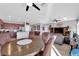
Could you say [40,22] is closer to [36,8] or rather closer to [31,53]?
[36,8]

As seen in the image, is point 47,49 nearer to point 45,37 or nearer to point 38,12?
point 45,37

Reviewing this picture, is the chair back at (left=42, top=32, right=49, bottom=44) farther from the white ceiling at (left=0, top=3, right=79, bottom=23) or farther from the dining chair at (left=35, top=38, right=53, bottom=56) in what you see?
the white ceiling at (left=0, top=3, right=79, bottom=23)

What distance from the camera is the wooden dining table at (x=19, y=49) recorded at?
1477 mm

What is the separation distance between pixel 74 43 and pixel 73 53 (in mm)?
152

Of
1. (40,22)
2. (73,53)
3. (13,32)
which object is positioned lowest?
(73,53)

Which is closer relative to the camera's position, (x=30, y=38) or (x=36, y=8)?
(x=36, y=8)

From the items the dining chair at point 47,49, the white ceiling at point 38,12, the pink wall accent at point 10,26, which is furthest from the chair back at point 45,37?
the pink wall accent at point 10,26

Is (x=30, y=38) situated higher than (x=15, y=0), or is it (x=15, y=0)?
(x=15, y=0)

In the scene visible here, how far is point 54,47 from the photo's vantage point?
154 cm

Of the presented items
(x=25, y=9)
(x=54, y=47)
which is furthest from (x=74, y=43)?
(x=25, y=9)

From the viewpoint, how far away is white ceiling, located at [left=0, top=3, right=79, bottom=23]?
4.83 ft

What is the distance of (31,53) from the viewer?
1.50 metres

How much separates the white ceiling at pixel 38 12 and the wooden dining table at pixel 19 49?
12.0 inches

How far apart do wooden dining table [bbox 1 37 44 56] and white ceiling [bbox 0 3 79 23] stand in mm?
306
